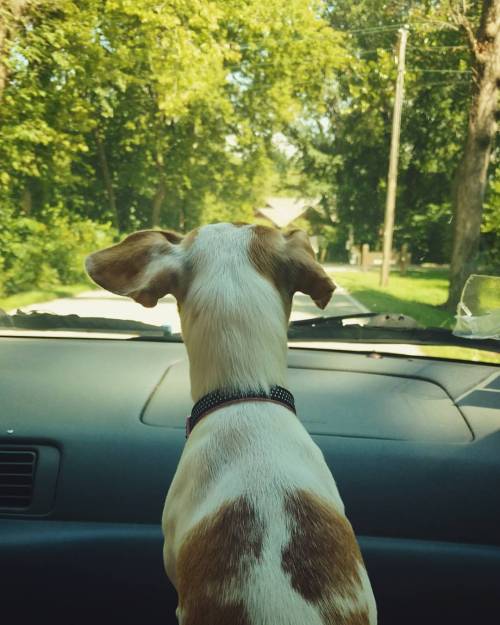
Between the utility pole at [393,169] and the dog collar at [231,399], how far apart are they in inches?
103

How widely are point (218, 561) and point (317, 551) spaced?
24cm

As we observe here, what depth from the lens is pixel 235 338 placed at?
2.01m

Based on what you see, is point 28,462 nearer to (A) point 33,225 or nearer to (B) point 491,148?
(A) point 33,225

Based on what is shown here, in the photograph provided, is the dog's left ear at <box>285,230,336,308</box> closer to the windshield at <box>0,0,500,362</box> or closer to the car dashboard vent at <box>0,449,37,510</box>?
the car dashboard vent at <box>0,449,37,510</box>

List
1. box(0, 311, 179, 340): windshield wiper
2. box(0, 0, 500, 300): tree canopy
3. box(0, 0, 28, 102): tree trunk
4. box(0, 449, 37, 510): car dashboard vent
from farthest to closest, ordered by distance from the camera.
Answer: box(0, 0, 28, 102): tree trunk, box(0, 0, 500, 300): tree canopy, box(0, 311, 179, 340): windshield wiper, box(0, 449, 37, 510): car dashboard vent

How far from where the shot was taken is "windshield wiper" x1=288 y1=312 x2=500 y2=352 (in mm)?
3797

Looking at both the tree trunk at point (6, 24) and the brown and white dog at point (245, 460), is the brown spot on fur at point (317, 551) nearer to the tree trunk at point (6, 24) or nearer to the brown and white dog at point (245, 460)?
the brown and white dog at point (245, 460)

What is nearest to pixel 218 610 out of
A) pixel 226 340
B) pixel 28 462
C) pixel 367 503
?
pixel 226 340

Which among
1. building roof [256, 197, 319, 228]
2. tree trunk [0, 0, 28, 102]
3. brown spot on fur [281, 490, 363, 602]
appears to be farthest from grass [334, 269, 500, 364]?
tree trunk [0, 0, 28, 102]

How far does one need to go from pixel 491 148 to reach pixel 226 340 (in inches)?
121

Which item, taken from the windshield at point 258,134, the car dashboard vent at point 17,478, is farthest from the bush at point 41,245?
the car dashboard vent at point 17,478

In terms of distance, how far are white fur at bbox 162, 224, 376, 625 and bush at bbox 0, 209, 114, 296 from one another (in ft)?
7.30

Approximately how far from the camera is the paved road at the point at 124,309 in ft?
12.6

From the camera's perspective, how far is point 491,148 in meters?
4.38
